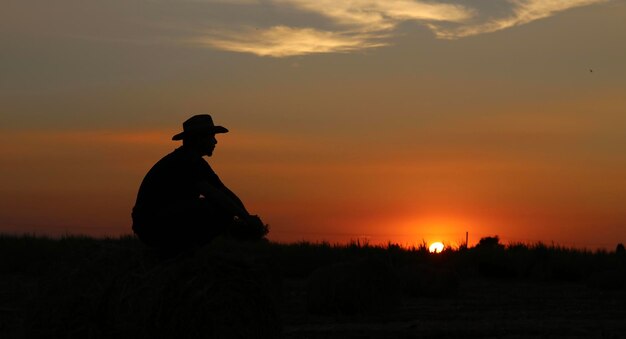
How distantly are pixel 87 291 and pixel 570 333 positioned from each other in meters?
6.07

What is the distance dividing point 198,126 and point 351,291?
736 cm

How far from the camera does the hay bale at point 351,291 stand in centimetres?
1694

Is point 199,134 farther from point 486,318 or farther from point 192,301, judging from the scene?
point 486,318

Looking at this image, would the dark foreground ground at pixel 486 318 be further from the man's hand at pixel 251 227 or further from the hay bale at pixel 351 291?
the man's hand at pixel 251 227

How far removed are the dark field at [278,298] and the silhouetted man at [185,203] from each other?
200 mm

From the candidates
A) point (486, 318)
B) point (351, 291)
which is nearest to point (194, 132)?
point (486, 318)

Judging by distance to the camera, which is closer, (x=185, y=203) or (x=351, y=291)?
(x=185, y=203)

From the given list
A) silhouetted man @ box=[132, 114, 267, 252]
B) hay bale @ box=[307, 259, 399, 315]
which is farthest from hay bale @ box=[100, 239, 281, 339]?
hay bale @ box=[307, 259, 399, 315]

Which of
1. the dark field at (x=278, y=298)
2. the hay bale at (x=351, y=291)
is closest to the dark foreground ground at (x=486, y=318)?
the dark field at (x=278, y=298)

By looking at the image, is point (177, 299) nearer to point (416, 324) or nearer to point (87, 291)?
point (87, 291)

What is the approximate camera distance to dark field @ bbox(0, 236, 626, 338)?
9844 mm

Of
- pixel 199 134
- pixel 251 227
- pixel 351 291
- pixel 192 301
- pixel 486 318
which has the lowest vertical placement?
pixel 486 318

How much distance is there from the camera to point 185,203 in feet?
33.1

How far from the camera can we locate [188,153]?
10.3m
